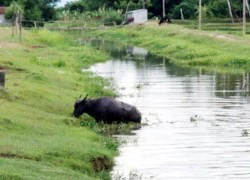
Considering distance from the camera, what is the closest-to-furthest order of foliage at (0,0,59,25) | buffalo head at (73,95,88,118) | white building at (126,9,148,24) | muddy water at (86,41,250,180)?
muddy water at (86,41,250,180)
buffalo head at (73,95,88,118)
foliage at (0,0,59,25)
white building at (126,9,148,24)

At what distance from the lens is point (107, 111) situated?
2333cm

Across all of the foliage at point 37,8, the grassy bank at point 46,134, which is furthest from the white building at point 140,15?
the grassy bank at point 46,134

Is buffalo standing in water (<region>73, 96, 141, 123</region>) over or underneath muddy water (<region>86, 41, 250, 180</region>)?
over

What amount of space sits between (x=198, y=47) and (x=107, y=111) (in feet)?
106

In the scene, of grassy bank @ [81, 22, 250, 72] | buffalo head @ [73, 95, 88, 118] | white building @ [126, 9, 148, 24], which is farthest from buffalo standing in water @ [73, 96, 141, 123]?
white building @ [126, 9, 148, 24]

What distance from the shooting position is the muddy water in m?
17.3

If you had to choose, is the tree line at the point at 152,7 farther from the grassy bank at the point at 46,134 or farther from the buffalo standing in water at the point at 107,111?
the buffalo standing in water at the point at 107,111

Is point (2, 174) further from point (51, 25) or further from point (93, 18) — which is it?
point (93, 18)

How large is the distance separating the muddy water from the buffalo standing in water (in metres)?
0.65

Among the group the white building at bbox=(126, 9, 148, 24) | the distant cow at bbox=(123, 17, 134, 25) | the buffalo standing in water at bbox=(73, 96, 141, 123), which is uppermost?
the buffalo standing in water at bbox=(73, 96, 141, 123)

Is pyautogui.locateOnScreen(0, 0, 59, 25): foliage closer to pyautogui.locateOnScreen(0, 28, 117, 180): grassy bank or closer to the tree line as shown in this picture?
the tree line

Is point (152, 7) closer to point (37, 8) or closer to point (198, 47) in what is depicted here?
point (37, 8)

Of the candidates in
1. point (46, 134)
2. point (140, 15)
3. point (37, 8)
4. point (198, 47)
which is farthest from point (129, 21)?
point (46, 134)

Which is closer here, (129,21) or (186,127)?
(186,127)
